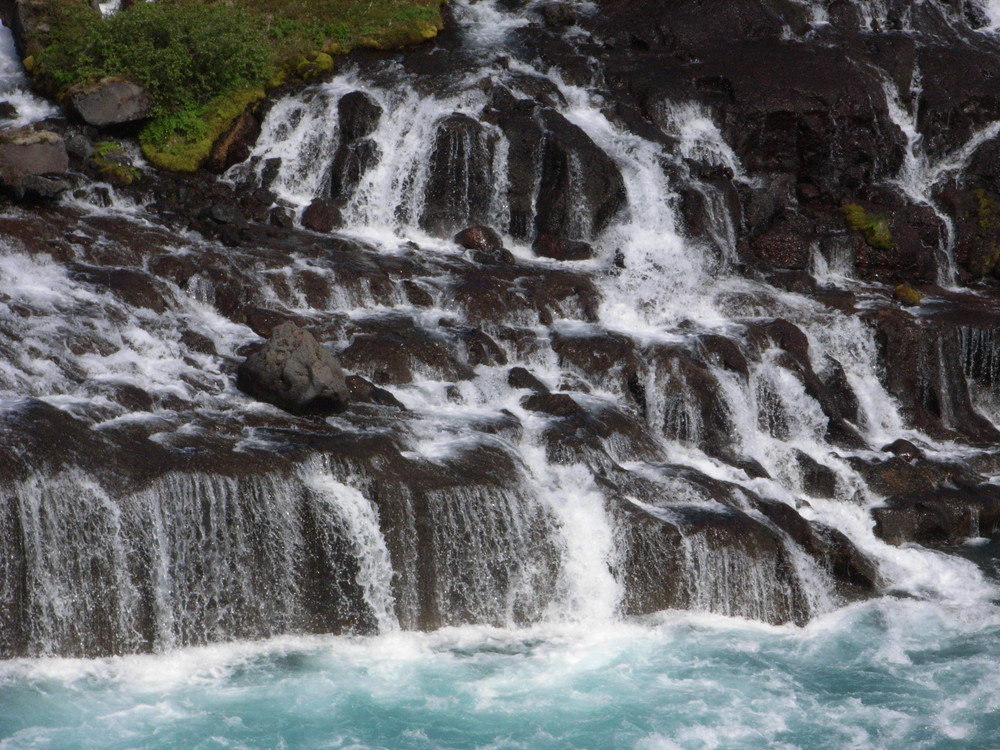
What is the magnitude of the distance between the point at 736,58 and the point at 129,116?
51.9ft

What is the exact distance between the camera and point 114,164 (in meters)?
24.5

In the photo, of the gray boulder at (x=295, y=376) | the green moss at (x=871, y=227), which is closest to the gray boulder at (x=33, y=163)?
the gray boulder at (x=295, y=376)

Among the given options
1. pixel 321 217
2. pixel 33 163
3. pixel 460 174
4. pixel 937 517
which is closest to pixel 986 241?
pixel 937 517

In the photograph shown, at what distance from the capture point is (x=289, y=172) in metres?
26.6

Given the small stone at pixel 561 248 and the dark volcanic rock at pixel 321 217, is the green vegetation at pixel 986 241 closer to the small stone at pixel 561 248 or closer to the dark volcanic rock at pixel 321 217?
the small stone at pixel 561 248

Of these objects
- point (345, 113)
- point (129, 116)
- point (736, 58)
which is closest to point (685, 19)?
point (736, 58)

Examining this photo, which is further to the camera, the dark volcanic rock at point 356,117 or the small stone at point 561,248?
the dark volcanic rock at point 356,117

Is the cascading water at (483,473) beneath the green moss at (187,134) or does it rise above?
beneath

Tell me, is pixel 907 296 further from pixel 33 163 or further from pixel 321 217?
pixel 33 163

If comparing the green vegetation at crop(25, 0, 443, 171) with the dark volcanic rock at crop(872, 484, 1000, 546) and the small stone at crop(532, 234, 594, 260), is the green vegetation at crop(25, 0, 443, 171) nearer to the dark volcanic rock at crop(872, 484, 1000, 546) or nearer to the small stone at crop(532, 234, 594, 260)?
the small stone at crop(532, 234, 594, 260)

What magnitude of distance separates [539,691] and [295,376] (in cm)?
620

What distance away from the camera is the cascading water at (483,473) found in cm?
1423

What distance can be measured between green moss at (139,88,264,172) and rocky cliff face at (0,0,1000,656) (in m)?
0.62

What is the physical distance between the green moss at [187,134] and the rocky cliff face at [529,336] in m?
0.62
